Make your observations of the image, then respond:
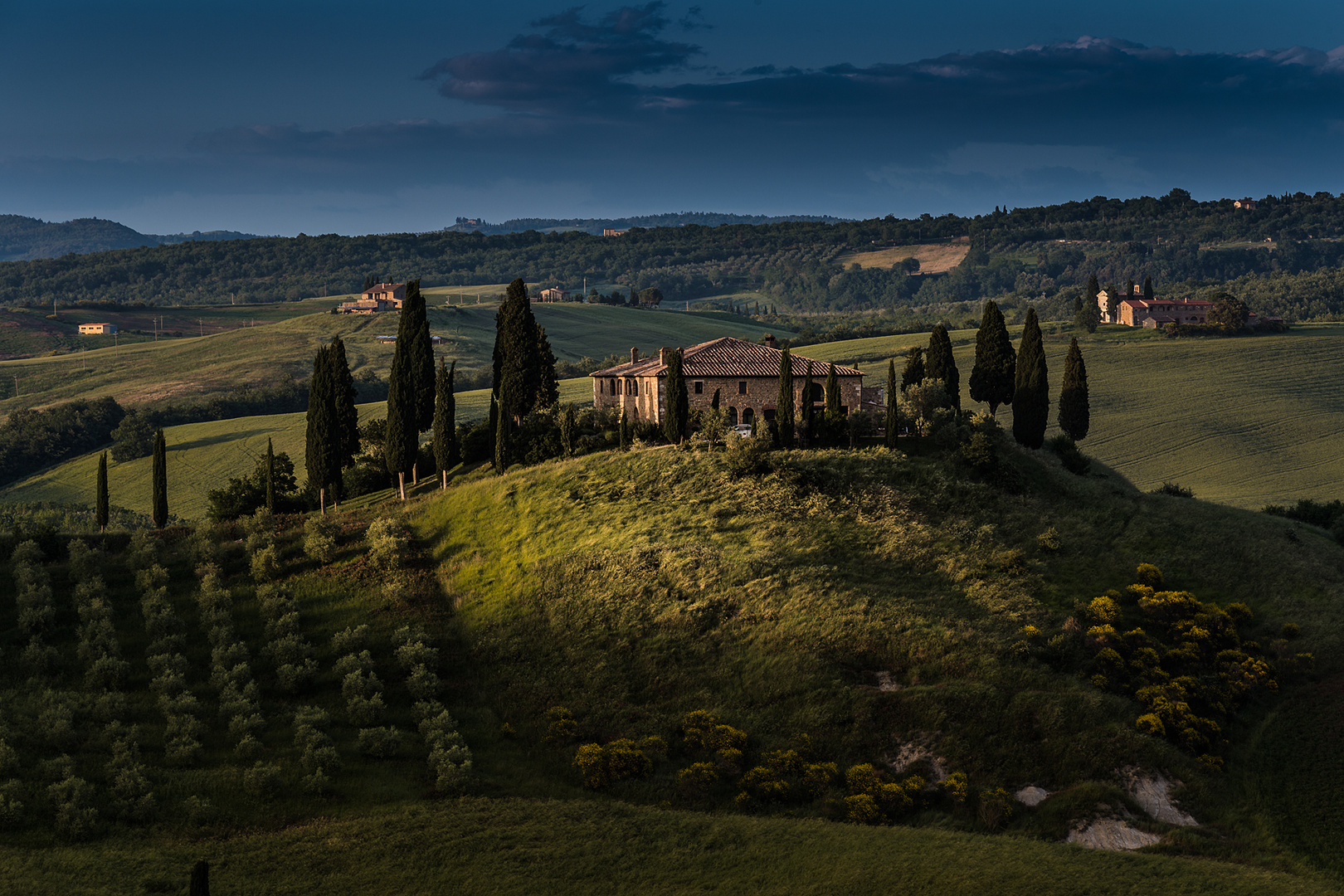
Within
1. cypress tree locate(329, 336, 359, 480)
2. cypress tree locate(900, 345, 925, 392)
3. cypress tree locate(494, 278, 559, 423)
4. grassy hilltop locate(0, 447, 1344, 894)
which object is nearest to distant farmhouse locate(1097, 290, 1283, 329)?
cypress tree locate(900, 345, 925, 392)

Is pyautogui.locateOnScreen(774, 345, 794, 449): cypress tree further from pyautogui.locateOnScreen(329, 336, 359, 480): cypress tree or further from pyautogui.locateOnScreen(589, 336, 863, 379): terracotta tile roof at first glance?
pyautogui.locateOnScreen(329, 336, 359, 480): cypress tree

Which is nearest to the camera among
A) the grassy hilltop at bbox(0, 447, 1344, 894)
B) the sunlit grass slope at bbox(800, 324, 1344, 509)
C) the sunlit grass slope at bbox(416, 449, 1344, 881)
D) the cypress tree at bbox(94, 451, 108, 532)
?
the grassy hilltop at bbox(0, 447, 1344, 894)

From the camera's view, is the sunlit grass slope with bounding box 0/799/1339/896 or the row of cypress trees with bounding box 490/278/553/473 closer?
the sunlit grass slope with bounding box 0/799/1339/896

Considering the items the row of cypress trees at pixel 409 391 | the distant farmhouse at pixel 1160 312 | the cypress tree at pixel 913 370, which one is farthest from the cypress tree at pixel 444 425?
the distant farmhouse at pixel 1160 312

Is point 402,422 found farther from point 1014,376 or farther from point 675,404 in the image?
point 1014,376

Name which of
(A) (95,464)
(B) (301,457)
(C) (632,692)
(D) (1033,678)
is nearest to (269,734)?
(C) (632,692)

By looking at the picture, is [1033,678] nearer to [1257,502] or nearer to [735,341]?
[735,341]

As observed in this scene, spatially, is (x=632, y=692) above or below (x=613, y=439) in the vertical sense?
below
